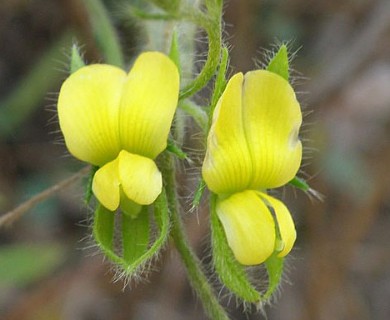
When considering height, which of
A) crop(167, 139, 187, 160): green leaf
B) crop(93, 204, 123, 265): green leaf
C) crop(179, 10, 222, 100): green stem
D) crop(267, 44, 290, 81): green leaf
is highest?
crop(179, 10, 222, 100): green stem

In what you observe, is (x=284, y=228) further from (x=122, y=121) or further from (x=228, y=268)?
(x=122, y=121)

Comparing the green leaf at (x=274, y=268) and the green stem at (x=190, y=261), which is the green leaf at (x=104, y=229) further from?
the green leaf at (x=274, y=268)

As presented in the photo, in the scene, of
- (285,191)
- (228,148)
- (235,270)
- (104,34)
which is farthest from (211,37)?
(285,191)

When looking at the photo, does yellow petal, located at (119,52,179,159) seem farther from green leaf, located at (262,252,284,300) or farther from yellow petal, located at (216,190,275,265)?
green leaf, located at (262,252,284,300)

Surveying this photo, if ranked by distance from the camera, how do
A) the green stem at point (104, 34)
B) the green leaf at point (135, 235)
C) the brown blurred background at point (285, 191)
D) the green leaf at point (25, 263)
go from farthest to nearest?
the brown blurred background at point (285, 191) → the green leaf at point (25, 263) → the green stem at point (104, 34) → the green leaf at point (135, 235)

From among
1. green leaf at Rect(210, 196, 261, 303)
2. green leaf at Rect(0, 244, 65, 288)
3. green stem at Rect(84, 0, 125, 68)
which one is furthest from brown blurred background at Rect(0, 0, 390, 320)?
green leaf at Rect(210, 196, 261, 303)

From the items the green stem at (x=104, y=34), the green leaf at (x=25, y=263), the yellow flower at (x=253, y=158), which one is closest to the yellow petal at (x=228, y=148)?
the yellow flower at (x=253, y=158)
